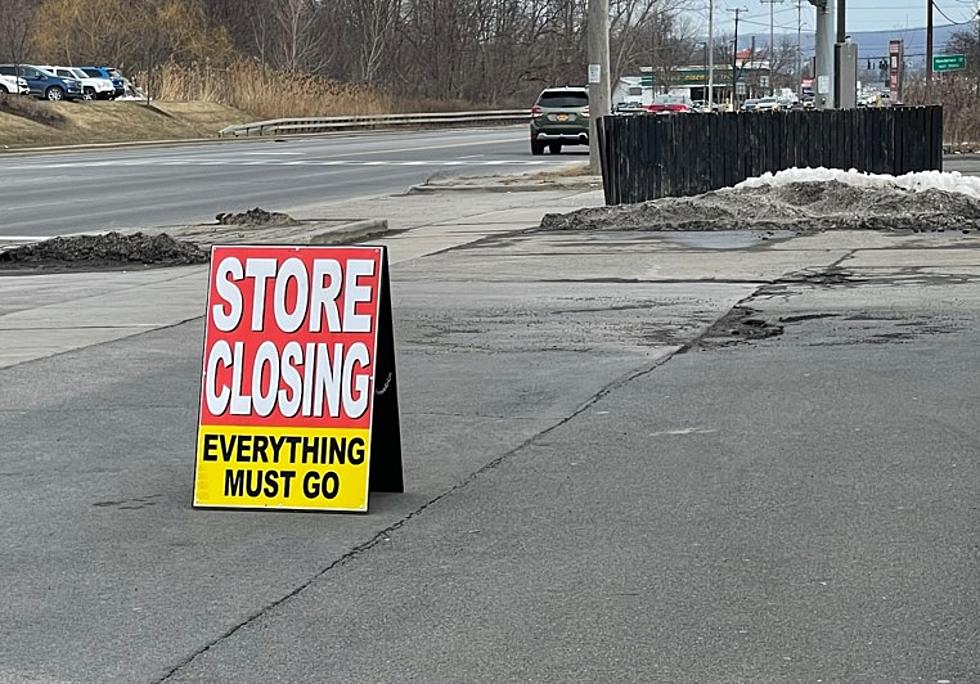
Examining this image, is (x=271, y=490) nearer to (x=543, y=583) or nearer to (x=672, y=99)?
(x=543, y=583)

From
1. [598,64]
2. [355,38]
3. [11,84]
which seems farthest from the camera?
[355,38]

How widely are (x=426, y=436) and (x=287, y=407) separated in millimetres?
1651

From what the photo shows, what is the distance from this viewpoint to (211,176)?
3509 cm

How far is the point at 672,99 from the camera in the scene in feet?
301

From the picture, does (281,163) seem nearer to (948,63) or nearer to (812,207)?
(812,207)

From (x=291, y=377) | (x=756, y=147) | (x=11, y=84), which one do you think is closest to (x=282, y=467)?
(x=291, y=377)

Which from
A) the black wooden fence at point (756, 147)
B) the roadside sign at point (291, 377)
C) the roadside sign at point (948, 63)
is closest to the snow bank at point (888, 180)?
the black wooden fence at point (756, 147)

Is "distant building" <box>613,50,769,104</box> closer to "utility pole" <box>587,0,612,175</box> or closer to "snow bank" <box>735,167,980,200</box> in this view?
"utility pole" <box>587,0,612,175</box>

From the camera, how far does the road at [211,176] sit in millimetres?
24969

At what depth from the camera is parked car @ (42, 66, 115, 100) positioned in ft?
216

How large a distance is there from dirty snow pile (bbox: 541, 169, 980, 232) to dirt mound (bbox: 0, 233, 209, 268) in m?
5.00

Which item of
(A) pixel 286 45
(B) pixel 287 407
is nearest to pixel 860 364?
(B) pixel 287 407

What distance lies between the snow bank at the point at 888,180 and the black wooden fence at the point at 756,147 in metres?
2.05

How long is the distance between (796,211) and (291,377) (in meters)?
14.1
